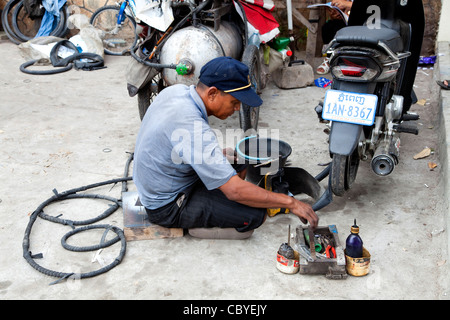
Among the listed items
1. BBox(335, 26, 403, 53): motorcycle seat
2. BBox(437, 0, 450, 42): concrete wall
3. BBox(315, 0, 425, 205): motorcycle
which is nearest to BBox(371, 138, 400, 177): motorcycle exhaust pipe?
BBox(315, 0, 425, 205): motorcycle

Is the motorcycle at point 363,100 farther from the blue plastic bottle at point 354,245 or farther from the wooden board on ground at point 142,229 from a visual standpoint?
the wooden board on ground at point 142,229

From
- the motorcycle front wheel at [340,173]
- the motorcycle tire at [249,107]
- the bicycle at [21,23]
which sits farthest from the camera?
the bicycle at [21,23]

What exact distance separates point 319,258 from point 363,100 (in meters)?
1.11

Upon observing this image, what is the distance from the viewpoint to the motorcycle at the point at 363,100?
3189 mm

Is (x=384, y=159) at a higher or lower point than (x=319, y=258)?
higher

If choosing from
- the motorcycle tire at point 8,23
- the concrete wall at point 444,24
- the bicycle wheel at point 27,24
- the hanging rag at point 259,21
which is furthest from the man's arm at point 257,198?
the motorcycle tire at point 8,23

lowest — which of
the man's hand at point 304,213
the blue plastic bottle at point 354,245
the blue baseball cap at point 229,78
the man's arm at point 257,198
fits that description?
the blue plastic bottle at point 354,245

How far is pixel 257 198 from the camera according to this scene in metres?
2.80

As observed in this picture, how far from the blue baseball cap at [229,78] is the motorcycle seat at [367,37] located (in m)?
0.85

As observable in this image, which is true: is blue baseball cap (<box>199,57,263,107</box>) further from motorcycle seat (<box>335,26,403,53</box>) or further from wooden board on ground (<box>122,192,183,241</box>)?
wooden board on ground (<box>122,192,183,241</box>)

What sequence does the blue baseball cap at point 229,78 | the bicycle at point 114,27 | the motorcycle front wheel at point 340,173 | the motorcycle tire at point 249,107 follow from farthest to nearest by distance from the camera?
the bicycle at point 114,27
the motorcycle tire at point 249,107
the motorcycle front wheel at point 340,173
the blue baseball cap at point 229,78

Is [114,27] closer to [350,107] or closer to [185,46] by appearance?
[185,46]

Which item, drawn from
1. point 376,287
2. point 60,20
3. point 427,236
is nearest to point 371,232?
point 427,236

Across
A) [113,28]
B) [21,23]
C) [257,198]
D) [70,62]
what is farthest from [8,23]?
[257,198]
